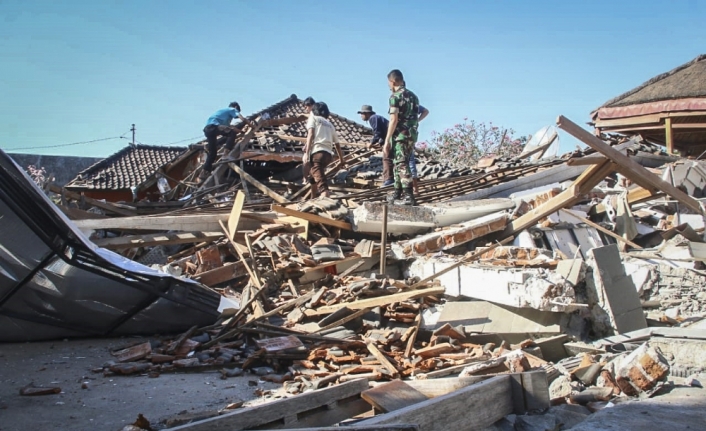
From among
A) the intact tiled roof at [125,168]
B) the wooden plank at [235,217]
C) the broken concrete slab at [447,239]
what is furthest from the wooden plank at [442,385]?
the intact tiled roof at [125,168]

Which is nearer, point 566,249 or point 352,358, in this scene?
point 352,358

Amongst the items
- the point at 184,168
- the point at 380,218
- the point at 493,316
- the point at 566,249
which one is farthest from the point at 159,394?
the point at 184,168

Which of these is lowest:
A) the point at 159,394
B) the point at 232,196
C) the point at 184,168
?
the point at 159,394

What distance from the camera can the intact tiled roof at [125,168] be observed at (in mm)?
25500

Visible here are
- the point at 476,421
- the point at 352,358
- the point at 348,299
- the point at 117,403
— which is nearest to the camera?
the point at 476,421

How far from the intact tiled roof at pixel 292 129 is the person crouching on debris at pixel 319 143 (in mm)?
5679

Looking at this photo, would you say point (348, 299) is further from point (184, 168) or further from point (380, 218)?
point (184, 168)

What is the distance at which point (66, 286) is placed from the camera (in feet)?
18.9

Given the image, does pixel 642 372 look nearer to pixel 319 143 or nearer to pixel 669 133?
pixel 319 143

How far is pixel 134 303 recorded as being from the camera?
6082 millimetres

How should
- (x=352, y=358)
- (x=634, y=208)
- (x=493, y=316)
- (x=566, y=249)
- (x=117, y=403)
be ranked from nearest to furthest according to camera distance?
1. (x=117, y=403)
2. (x=352, y=358)
3. (x=493, y=316)
4. (x=566, y=249)
5. (x=634, y=208)

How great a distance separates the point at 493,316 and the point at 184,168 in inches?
717

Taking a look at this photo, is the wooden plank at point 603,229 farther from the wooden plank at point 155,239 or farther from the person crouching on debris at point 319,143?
the wooden plank at point 155,239

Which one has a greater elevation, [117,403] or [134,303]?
[134,303]
